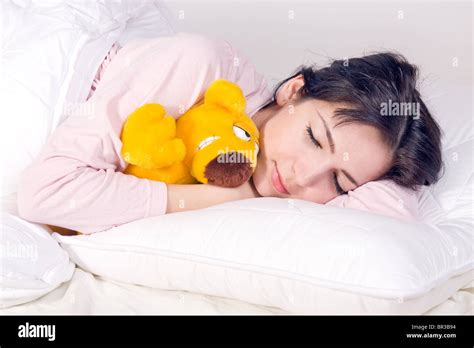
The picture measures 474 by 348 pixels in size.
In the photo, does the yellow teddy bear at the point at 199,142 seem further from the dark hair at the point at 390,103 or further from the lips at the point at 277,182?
the dark hair at the point at 390,103

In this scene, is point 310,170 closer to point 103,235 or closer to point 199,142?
point 199,142

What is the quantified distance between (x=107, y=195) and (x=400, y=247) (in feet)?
1.79

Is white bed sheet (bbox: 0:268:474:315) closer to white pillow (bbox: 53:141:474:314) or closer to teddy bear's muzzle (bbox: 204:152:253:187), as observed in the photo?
white pillow (bbox: 53:141:474:314)

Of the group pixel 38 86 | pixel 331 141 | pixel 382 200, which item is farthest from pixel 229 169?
pixel 38 86

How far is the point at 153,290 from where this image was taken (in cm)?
155

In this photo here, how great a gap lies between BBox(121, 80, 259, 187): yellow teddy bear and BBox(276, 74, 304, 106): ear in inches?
4.9

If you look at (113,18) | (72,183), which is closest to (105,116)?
(72,183)

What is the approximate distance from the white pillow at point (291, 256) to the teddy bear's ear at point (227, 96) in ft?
0.66

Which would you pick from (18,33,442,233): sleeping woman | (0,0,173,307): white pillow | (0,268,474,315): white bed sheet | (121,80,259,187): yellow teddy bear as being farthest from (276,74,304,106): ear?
(0,268,474,315): white bed sheet

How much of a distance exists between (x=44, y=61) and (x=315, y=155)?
1.99ft

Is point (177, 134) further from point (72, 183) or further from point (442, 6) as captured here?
point (442, 6)

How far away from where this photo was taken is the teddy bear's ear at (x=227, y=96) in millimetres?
1682

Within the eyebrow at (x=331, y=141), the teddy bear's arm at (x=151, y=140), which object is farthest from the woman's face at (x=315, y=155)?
the teddy bear's arm at (x=151, y=140)

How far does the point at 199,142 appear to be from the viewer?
166 cm
